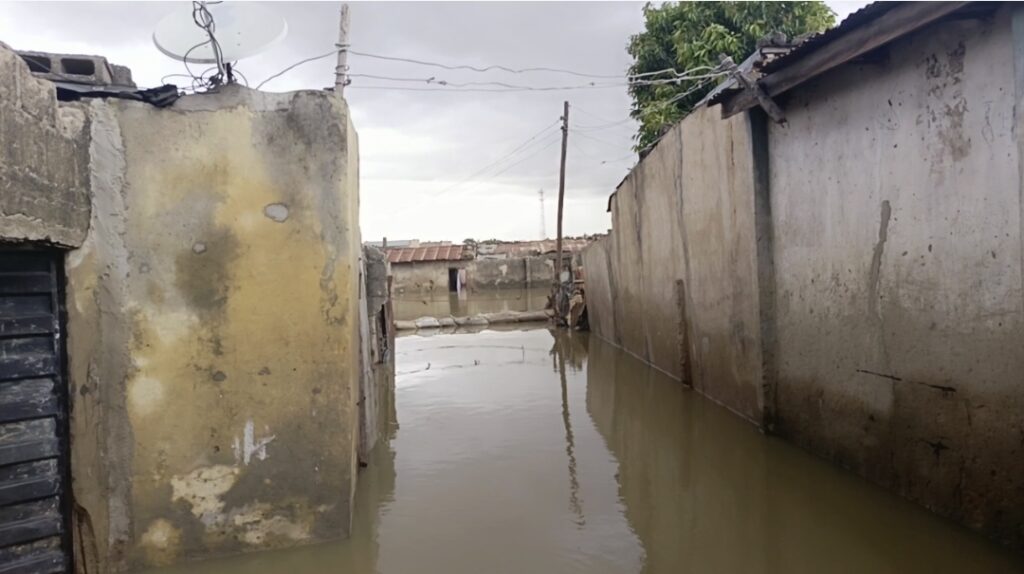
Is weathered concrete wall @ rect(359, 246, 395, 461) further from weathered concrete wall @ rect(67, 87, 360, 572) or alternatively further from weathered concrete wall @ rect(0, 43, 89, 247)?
weathered concrete wall @ rect(0, 43, 89, 247)

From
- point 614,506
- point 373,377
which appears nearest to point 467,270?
point 373,377

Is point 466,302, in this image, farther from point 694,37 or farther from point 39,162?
point 39,162

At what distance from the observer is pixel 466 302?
95.5 ft

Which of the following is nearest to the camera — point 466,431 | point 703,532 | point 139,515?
point 139,515

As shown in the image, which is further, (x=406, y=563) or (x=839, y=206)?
(x=839, y=206)

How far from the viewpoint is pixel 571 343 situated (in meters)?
15.1

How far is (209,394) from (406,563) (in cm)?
164

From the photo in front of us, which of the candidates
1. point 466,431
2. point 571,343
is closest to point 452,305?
point 571,343

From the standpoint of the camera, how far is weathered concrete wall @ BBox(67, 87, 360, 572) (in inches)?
148

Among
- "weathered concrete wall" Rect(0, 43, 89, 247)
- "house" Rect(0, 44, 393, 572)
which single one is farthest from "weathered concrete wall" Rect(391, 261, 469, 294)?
"weathered concrete wall" Rect(0, 43, 89, 247)

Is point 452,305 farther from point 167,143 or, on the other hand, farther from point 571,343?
point 167,143

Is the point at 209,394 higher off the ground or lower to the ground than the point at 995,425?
higher

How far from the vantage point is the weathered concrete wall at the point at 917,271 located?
358 centimetres

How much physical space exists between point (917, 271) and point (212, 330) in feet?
15.2
